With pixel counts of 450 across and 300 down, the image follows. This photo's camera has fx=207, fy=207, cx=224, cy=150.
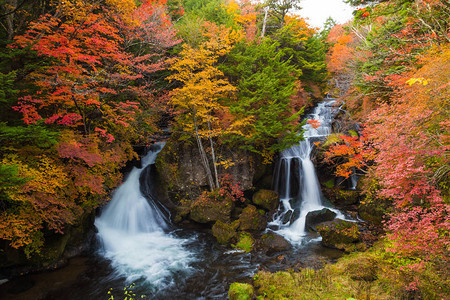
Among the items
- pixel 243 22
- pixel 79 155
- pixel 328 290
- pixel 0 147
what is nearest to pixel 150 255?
pixel 79 155

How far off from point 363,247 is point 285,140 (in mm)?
6226

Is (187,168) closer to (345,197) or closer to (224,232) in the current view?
(224,232)

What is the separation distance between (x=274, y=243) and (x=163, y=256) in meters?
5.25

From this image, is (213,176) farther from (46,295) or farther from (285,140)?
(46,295)

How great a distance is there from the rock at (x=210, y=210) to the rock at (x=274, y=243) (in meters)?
2.38

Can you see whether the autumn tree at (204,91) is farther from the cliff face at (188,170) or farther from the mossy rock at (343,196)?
the mossy rock at (343,196)

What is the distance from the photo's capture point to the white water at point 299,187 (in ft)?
39.4

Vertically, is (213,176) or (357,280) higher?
(213,176)

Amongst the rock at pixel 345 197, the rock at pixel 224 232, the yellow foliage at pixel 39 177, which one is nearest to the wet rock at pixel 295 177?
the rock at pixel 345 197

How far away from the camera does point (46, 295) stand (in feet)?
22.2

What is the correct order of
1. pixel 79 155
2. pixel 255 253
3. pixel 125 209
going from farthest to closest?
pixel 125 209 < pixel 255 253 < pixel 79 155

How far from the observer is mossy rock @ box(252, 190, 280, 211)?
13086mm

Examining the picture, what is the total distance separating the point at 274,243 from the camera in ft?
32.8

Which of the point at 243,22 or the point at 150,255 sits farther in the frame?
the point at 243,22
